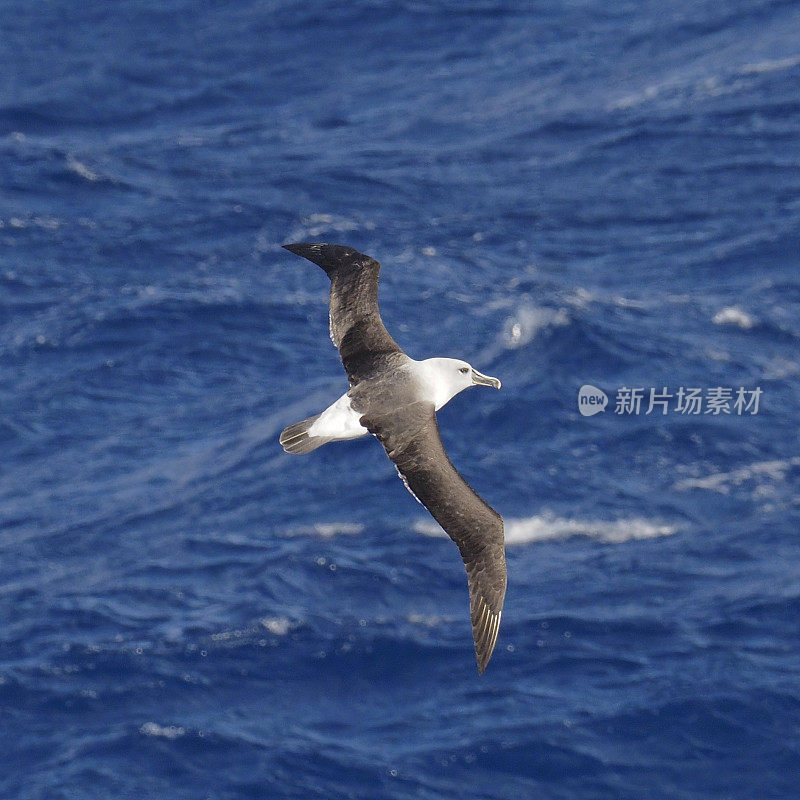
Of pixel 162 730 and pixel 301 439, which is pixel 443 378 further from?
pixel 162 730

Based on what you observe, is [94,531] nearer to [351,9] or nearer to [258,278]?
[258,278]

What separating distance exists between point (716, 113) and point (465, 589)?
72.5ft

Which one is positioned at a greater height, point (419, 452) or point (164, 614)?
point (419, 452)

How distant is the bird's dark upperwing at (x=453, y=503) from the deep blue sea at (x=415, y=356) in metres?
11.1

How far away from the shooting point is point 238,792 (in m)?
30.0

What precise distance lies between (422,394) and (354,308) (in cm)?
167

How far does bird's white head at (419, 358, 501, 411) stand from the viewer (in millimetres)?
20359

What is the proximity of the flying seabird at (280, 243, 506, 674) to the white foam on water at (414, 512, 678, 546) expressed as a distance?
15.3 m

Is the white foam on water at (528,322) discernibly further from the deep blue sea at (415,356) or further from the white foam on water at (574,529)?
the white foam on water at (574,529)

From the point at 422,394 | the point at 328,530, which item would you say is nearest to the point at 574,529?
the point at 328,530

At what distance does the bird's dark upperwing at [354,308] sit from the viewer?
68.7 ft

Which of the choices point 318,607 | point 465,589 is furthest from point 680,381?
point 318,607

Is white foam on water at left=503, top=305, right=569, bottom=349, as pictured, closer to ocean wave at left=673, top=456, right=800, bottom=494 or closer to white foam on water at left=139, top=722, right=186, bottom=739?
ocean wave at left=673, top=456, right=800, bottom=494

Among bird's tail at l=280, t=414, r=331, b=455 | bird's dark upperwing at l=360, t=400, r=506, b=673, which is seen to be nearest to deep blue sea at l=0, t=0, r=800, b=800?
bird's dark upperwing at l=360, t=400, r=506, b=673
